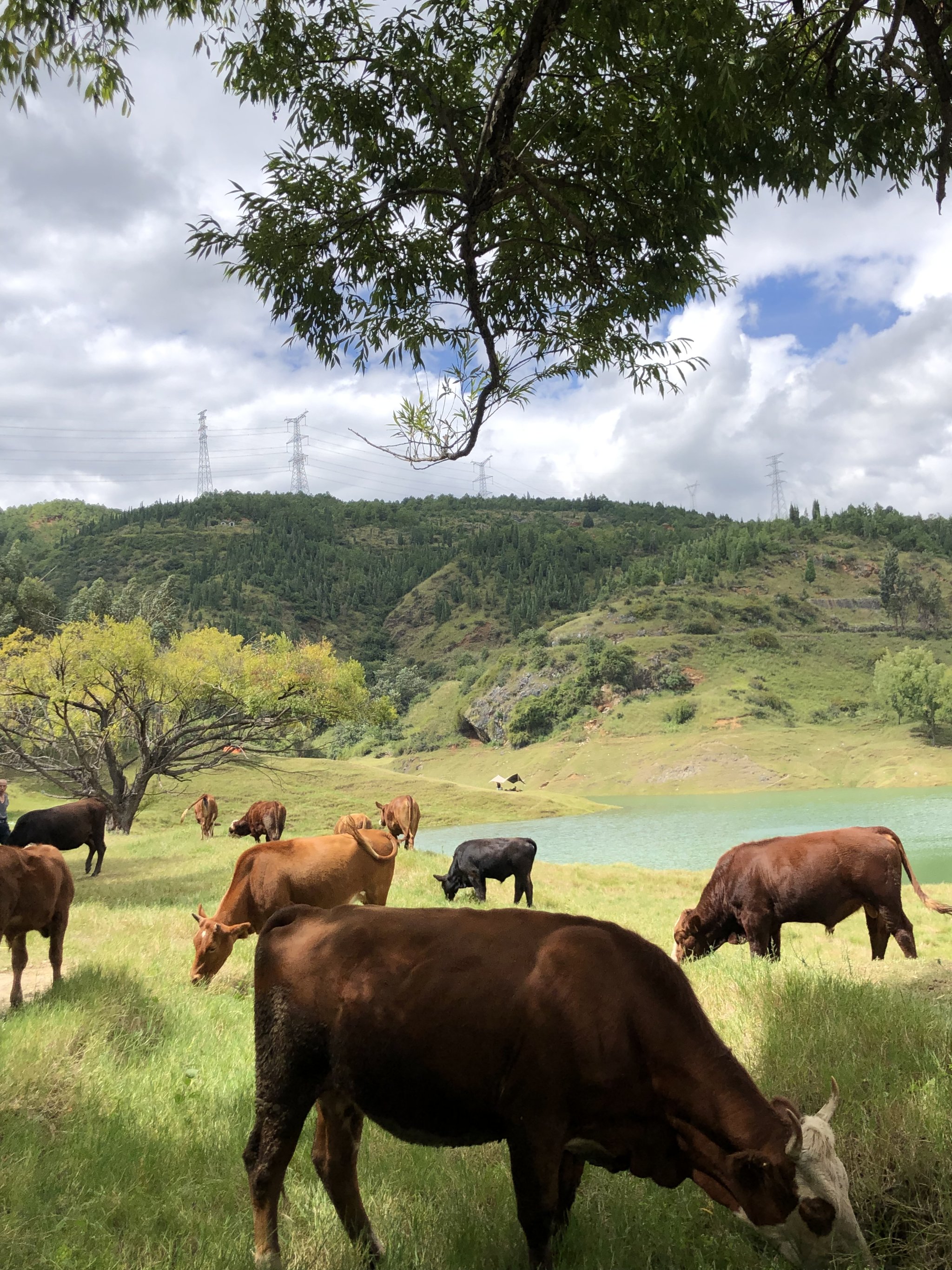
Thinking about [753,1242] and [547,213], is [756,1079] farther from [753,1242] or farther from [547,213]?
[547,213]

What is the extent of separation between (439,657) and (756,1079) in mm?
133827

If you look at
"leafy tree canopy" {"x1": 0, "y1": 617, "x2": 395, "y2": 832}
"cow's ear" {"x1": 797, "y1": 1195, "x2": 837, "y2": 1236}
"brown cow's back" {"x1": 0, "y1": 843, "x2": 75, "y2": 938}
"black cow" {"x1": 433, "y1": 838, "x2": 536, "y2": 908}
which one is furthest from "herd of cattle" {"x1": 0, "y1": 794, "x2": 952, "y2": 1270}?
"leafy tree canopy" {"x1": 0, "y1": 617, "x2": 395, "y2": 832}

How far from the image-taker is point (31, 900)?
7.52m

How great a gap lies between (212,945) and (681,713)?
7106 centimetres

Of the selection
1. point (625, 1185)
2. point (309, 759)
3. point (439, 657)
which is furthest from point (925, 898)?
point (439, 657)

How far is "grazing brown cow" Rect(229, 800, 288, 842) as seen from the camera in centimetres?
2045

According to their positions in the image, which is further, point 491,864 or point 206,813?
point 206,813

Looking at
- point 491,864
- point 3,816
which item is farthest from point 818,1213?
point 3,816

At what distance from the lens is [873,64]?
5.05m

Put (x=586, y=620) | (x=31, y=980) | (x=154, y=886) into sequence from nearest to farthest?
(x=31, y=980), (x=154, y=886), (x=586, y=620)

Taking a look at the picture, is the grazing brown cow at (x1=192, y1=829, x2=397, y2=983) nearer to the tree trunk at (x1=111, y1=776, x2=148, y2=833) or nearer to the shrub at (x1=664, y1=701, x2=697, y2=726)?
the tree trunk at (x1=111, y1=776, x2=148, y2=833)

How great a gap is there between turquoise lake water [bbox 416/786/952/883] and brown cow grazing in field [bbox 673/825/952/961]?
1605cm

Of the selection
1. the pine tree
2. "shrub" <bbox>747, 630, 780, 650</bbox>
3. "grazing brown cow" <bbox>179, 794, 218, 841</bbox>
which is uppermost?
the pine tree

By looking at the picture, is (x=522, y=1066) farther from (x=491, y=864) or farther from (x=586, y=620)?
(x=586, y=620)
